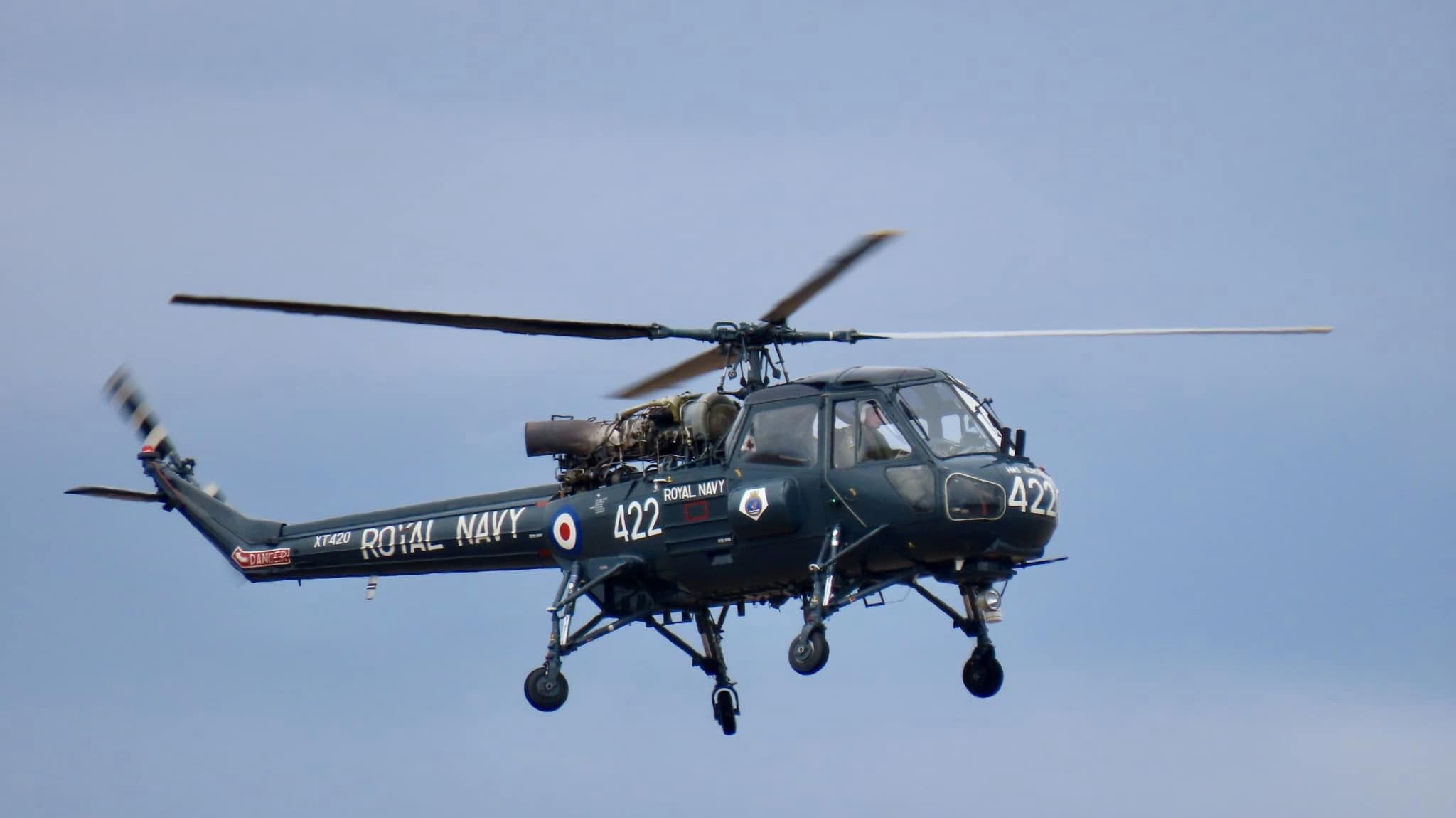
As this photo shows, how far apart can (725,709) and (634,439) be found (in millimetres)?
4135

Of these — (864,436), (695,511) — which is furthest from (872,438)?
(695,511)

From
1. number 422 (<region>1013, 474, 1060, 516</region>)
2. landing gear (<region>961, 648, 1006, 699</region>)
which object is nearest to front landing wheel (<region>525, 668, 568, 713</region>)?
landing gear (<region>961, 648, 1006, 699</region>)

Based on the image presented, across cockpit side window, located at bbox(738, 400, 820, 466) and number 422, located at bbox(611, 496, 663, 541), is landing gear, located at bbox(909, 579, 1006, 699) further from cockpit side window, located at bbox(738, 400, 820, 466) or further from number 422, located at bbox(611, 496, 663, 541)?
number 422, located at bbox(611, 496, 663, 541)

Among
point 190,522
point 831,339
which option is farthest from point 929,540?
point 190,522

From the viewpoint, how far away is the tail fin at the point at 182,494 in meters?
32.7

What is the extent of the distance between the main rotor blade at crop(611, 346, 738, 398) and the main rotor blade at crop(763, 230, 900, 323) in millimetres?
1300

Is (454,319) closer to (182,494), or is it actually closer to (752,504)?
(752,504)

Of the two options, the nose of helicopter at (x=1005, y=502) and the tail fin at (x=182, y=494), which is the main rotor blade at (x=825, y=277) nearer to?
the nose of helicopter at (x=1005, y=502)

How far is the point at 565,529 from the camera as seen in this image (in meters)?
29.0

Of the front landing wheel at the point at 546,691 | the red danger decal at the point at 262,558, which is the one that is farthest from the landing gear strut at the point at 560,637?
the red danger decal at the point at 262,558

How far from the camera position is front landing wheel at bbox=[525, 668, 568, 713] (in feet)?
92.3

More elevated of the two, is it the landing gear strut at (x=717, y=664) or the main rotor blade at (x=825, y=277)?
the main rotor blade at (x=825, y=277)

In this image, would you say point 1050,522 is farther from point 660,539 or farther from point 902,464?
point 660,539

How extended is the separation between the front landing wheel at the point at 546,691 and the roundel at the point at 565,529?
1.82 metres
